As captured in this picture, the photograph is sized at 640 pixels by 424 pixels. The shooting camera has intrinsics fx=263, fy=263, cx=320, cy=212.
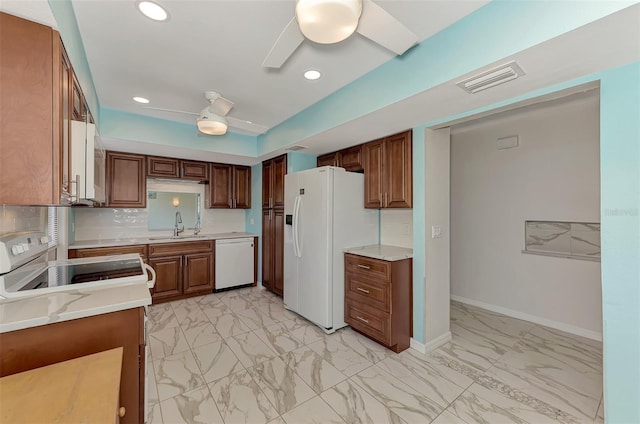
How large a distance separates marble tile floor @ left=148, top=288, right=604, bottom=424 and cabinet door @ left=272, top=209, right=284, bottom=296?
2.68ft

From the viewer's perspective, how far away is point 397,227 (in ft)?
10.4

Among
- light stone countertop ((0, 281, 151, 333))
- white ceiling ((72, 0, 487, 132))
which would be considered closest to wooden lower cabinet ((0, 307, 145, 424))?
light stone countertop ((0, 281, 151, 333))

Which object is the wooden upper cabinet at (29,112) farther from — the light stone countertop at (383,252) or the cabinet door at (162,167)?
the cabinet door at (162,167)

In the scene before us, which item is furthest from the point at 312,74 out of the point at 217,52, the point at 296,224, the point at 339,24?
the point at 296,224

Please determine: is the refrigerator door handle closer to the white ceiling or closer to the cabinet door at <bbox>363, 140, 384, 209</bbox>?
the cabinet door at <bbox>363, 140, 384, 209</bbox>

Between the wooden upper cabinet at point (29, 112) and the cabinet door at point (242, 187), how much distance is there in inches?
133

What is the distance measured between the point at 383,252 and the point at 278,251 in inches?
70.6

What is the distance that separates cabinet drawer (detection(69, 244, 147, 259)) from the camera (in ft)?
10.2

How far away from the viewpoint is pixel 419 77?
1.83 m

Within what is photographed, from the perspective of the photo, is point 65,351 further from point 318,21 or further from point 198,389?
point 318,21

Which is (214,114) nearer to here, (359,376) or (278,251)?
(278,251)

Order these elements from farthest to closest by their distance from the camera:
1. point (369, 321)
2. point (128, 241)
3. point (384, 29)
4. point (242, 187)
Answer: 1. point (242, 187)
2. point (128, 241)
3. point (369, 321)
4. point (384, 29)

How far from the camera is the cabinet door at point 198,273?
12.9 ft

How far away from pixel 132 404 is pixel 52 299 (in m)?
0.67
